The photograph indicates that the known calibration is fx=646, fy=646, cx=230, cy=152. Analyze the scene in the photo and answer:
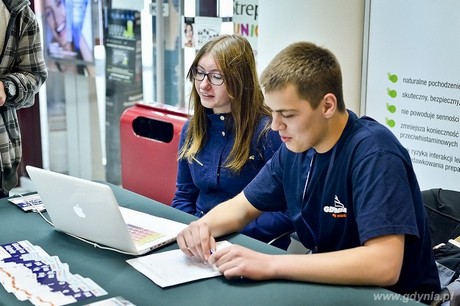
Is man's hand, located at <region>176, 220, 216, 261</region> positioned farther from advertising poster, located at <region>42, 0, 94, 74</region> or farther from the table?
advertising poster, located at <region>42, 0, 94, 74</region>

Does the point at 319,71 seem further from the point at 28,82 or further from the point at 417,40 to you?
the point at 417,40

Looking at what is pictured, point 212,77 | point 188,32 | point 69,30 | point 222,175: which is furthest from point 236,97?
point 69,30

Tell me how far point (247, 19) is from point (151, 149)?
99 cm

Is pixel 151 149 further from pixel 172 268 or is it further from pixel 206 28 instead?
pixel 172 268

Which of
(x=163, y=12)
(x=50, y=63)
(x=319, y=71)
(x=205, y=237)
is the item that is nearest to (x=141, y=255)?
(x=205, y=237)

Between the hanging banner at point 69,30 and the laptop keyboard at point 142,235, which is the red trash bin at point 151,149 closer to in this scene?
the laptop keyboard at point 142,235

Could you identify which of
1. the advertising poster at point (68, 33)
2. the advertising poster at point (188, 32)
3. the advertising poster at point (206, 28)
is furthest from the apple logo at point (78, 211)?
the advertising poster at point (68, 33)

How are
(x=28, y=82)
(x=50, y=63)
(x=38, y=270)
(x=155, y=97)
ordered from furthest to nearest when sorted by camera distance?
1. (x=50, y=63)
2. (x=155, y=97)
3. (x=28, y=82)
4. (x=38, y=270)

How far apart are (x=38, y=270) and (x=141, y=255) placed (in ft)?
0.87

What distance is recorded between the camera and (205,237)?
5.58 feet

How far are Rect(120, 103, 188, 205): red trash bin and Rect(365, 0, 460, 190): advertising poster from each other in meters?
0.99

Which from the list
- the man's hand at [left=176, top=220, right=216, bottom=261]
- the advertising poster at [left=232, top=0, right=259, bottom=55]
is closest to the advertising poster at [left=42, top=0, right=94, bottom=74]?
the advertising poster at [left=232, top=0, right=259, bottom=55]

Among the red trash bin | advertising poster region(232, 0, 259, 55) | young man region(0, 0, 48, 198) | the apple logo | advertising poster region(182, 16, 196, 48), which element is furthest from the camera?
advertising poster region(182, 16, 196, 48)

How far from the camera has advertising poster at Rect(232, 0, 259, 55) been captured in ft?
11.6
